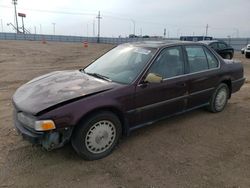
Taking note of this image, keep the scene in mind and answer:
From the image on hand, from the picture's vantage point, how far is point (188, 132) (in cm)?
460

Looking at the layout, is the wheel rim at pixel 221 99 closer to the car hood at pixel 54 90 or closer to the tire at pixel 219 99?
the tire at pixel 219 99

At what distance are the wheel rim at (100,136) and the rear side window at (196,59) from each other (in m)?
1.97

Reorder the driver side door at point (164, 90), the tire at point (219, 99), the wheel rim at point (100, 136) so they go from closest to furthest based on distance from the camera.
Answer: the wheel rim at point (100, 136), the driver side door at point (164, 90), the tire at point (219, 99)

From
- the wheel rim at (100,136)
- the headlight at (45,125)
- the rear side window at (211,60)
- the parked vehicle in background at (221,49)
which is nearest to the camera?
the headlight at (45,125)

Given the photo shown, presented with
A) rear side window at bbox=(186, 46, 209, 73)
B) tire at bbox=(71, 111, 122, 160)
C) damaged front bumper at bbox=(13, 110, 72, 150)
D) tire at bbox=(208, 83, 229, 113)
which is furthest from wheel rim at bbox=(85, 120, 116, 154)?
tire at bbox=(208, 83, 229, 113)

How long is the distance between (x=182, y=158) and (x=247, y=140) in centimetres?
138

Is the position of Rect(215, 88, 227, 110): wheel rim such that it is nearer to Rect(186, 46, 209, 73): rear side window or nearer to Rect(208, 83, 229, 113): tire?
Rect(208, 83, 229, 113): tire

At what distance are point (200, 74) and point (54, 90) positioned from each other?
2.72 metres

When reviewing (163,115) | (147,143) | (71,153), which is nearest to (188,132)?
(163,115)

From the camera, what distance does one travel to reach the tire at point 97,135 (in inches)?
135

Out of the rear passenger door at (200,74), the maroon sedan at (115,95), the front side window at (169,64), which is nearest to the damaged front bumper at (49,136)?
the maroon sedan at (115,95)

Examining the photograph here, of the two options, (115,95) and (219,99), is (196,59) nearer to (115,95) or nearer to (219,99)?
(219,99)

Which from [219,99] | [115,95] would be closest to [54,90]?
[115,95]

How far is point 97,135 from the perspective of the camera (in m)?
3.60
